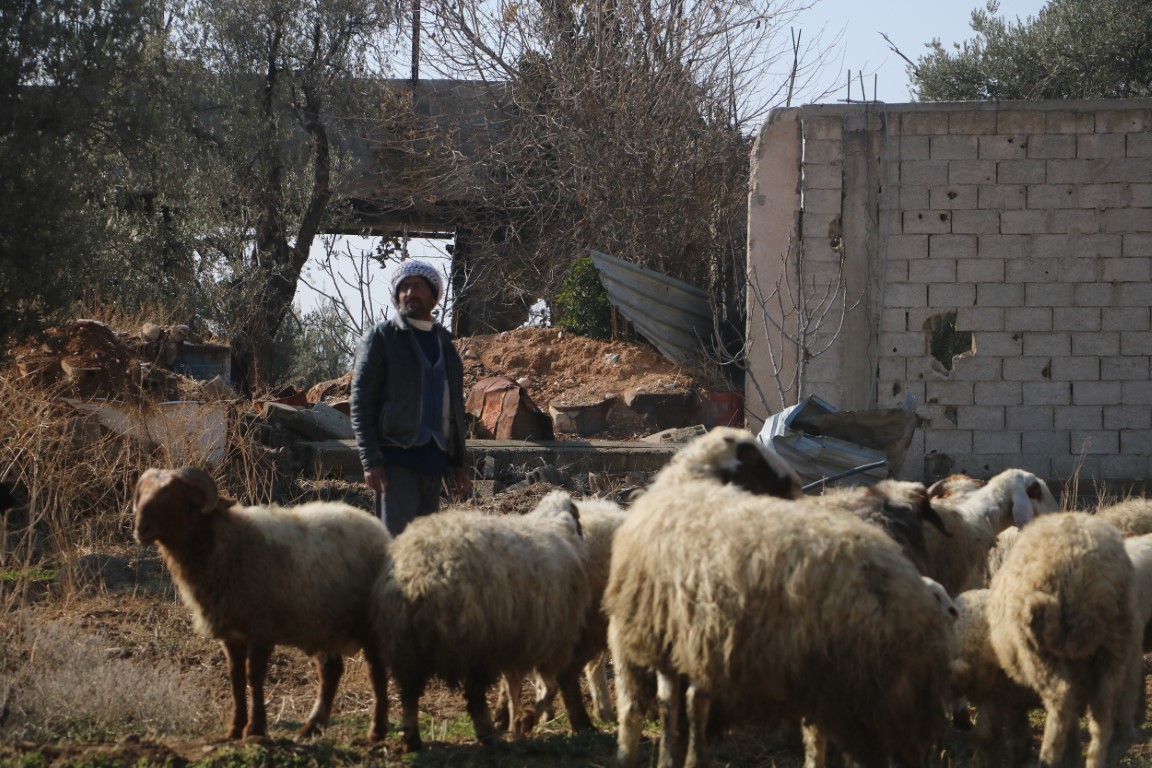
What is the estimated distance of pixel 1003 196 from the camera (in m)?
13.1

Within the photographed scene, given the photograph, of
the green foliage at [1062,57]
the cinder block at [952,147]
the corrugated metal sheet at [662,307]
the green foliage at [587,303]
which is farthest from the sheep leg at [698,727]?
the green foliage at [1062,57]

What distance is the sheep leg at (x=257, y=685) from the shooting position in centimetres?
566

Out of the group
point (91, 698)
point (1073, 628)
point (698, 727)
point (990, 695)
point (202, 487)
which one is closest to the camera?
point (698, 727)

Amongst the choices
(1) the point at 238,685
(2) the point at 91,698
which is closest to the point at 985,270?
(1) the point at 238,685

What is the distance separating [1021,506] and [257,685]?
4.35 m

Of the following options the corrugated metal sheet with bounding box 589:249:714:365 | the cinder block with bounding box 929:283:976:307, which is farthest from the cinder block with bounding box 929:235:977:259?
the corrugated metal sheet with bounding box 589:249:714:365

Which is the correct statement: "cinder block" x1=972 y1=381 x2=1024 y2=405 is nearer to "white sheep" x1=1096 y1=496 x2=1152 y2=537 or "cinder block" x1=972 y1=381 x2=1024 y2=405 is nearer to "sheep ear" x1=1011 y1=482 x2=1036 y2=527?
"white sheep" x1=1096 y1=496 x2=1152 y2=537

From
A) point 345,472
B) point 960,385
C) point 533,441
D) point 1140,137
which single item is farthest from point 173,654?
point 1140,137

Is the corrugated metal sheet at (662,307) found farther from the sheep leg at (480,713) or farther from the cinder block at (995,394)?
the sheep leg at (480,713)

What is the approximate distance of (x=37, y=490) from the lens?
810 cm

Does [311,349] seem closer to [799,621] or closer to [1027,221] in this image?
[1027,221]

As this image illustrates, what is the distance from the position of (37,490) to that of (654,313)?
8.92 metres

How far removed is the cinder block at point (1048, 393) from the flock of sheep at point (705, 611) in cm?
708

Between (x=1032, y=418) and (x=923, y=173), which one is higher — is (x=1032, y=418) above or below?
below
